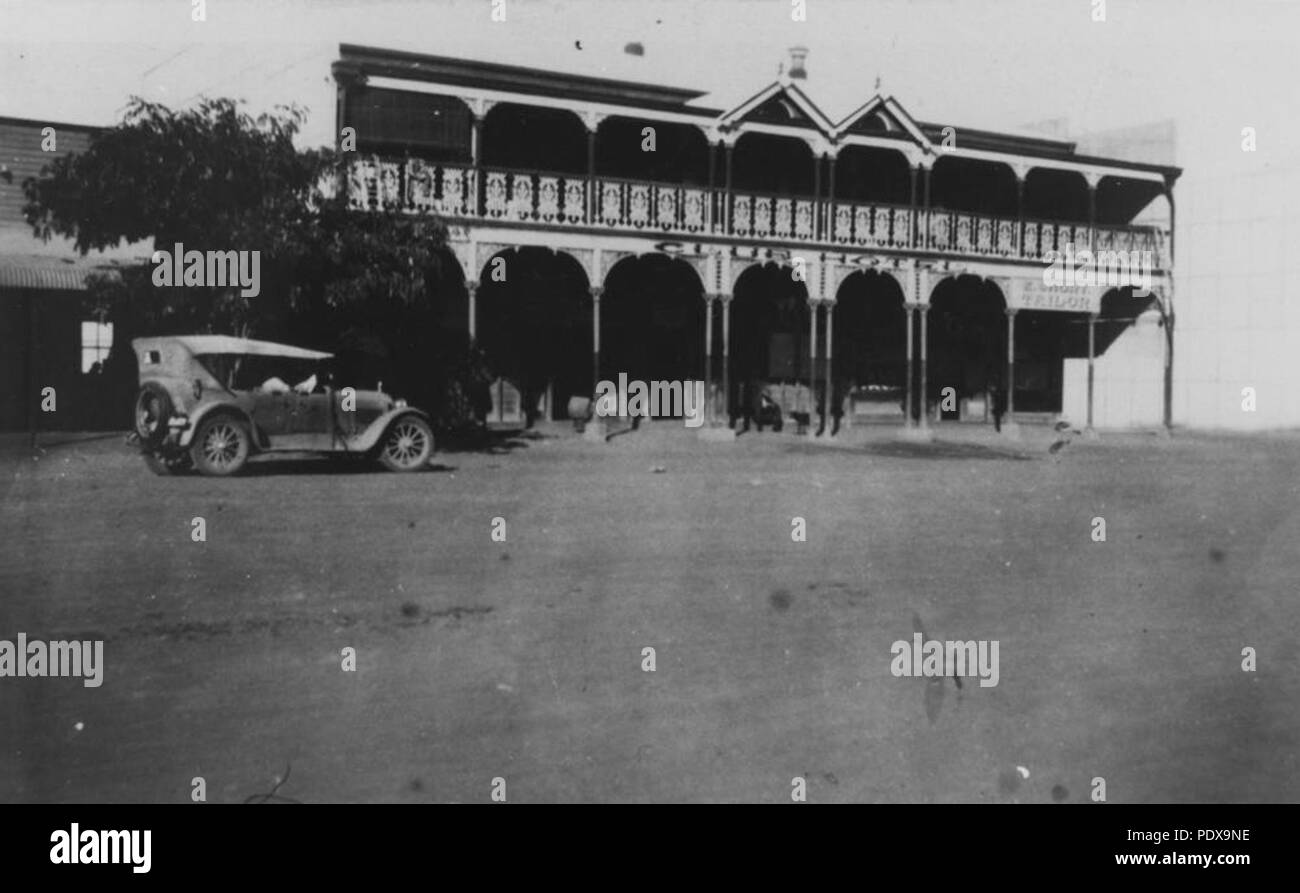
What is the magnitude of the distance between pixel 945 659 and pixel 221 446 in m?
5.97

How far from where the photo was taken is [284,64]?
Answer: 29.8ft

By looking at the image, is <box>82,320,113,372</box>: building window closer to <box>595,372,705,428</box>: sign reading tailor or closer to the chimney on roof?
<box>595,372,705,428</box>: sign reading tailor

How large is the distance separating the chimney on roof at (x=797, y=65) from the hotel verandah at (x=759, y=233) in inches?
4.3

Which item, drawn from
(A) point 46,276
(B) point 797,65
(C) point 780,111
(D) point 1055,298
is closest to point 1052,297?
(D) point 1055,298

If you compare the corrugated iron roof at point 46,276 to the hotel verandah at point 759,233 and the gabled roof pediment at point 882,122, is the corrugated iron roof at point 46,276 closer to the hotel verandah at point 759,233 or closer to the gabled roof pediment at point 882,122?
the hotel verandah at point 759,233

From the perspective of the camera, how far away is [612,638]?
737 centimetres

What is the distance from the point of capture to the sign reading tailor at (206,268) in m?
8.94

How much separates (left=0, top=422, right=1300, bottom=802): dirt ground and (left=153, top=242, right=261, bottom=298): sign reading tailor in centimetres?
145

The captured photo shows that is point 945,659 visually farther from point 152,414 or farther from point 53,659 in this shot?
point 152,414

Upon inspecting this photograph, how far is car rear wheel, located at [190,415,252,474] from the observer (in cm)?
959

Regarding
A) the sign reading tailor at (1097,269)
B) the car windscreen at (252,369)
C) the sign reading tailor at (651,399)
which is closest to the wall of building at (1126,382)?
the sign reading tailor at (1097,269)

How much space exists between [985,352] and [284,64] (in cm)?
1572

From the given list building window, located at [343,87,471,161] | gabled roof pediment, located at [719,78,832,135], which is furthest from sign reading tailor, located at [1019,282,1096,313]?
building window, located at [343,87,471,161]

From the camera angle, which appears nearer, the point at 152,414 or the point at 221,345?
the point at 221,345
